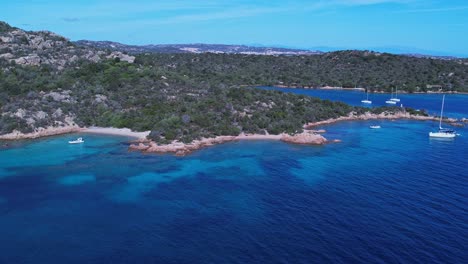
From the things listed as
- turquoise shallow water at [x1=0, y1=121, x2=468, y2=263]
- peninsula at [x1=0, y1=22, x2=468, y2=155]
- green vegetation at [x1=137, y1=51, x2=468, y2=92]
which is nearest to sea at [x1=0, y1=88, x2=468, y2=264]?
turquoise shallow water at [x1=0, y1=121, x2=468, y2=263]

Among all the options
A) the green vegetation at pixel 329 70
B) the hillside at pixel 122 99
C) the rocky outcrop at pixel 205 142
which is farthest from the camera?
the green vegetation at pixel 329 70

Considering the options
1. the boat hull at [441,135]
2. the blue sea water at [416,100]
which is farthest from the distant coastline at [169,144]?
the blue sea water at [416,100]

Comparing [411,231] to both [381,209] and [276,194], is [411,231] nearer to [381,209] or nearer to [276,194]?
[381,209]

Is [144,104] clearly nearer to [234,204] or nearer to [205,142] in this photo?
[205,142]

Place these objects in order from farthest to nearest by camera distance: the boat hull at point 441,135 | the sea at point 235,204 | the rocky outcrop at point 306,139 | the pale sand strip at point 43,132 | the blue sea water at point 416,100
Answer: the blue sea water at point 416,100
the boat hull at point 441,135
the pale sand strip at point 43,132
the rocky outcrop at point 306,139
the sea at point 235,204

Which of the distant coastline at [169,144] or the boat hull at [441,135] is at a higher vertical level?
the boat hull at [441,135]

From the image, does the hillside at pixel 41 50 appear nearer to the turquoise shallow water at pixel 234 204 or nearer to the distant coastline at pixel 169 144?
the distant coastline at pixel 169 144
